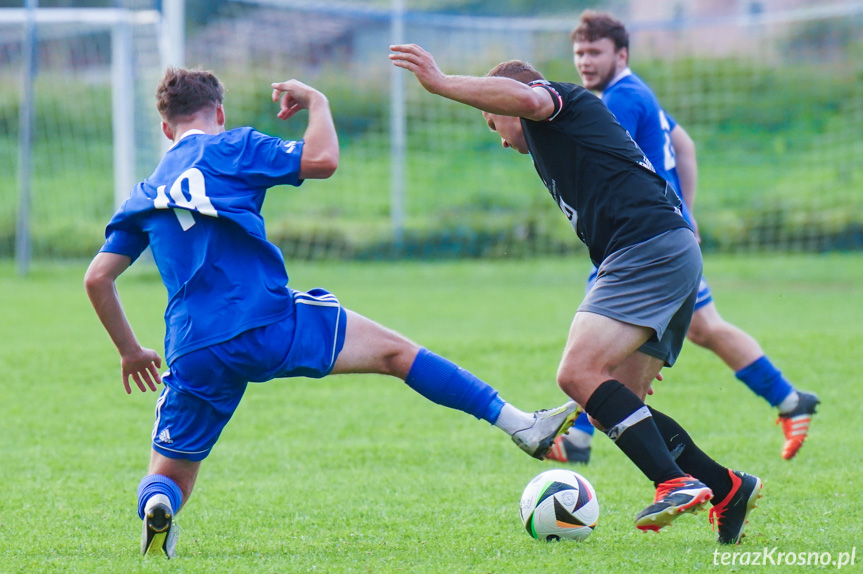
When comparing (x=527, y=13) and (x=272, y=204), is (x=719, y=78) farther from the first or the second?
(x=527, y=13)

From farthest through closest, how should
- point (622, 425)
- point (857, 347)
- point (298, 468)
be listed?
point (857, 347) < point (298, 468) < point (622, 425)

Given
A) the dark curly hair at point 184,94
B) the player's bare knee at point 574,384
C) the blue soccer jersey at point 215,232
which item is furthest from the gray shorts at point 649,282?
the dark curly hair at point 184,94

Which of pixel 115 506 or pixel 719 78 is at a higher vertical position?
pixel 719 78

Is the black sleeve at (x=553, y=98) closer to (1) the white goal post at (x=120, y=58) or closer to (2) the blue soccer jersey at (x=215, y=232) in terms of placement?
(2) the blue soccer jersey at (x=215, y=232)

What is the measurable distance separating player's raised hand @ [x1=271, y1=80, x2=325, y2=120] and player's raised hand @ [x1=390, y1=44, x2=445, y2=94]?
0.35 metres

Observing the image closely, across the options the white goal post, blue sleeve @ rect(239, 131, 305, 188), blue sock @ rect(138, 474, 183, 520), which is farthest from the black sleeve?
the white goal post

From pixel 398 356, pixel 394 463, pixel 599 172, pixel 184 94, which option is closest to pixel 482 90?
pixel 599 172

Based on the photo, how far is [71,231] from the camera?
16812mm

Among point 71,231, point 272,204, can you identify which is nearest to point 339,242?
point 272,204

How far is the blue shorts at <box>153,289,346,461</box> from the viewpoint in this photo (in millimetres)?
3729

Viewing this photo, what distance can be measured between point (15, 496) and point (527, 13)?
23760mm

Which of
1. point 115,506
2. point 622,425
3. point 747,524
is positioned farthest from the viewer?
point 115,506

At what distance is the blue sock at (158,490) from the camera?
150 inches

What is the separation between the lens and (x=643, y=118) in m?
5.38
